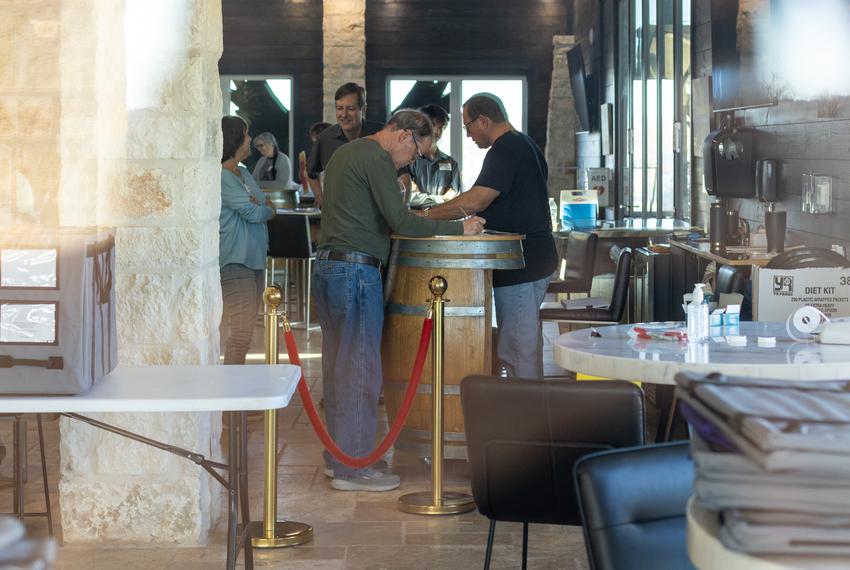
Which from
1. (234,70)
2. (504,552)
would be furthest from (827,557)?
(234,70)

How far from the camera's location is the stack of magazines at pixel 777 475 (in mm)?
1350

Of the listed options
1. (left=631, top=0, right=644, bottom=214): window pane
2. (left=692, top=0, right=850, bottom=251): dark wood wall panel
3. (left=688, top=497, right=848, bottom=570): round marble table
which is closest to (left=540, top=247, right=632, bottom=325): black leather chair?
(left=692, top=0, right=850, bottom=251): dark wood wall panel

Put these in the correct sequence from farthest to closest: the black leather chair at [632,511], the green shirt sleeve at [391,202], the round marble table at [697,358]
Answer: the green shirt sleeve at [391,202] < the round marble table at [697,358] < the black leather chair at [632,511]

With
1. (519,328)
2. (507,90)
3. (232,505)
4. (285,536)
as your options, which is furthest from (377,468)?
(507,90)

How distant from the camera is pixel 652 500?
2139mm

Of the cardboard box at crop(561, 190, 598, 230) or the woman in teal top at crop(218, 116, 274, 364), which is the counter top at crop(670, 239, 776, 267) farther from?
the cardboard box at crop(561, 190, 598, 230)

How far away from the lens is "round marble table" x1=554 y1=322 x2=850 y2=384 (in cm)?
313

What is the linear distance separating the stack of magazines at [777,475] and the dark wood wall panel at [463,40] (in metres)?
13.9

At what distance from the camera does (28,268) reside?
2.96 meters

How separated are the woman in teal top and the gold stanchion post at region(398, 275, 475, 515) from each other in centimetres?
175

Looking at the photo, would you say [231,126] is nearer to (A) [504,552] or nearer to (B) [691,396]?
(A) [504,552]

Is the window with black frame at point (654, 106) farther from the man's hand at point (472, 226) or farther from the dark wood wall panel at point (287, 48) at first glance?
the dark wood wall panel at point (287, 48)

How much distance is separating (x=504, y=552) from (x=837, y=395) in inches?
106

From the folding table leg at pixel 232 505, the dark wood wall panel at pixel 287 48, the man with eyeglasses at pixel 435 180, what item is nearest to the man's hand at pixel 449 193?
the man with eyeglasses at pixel 435 180
